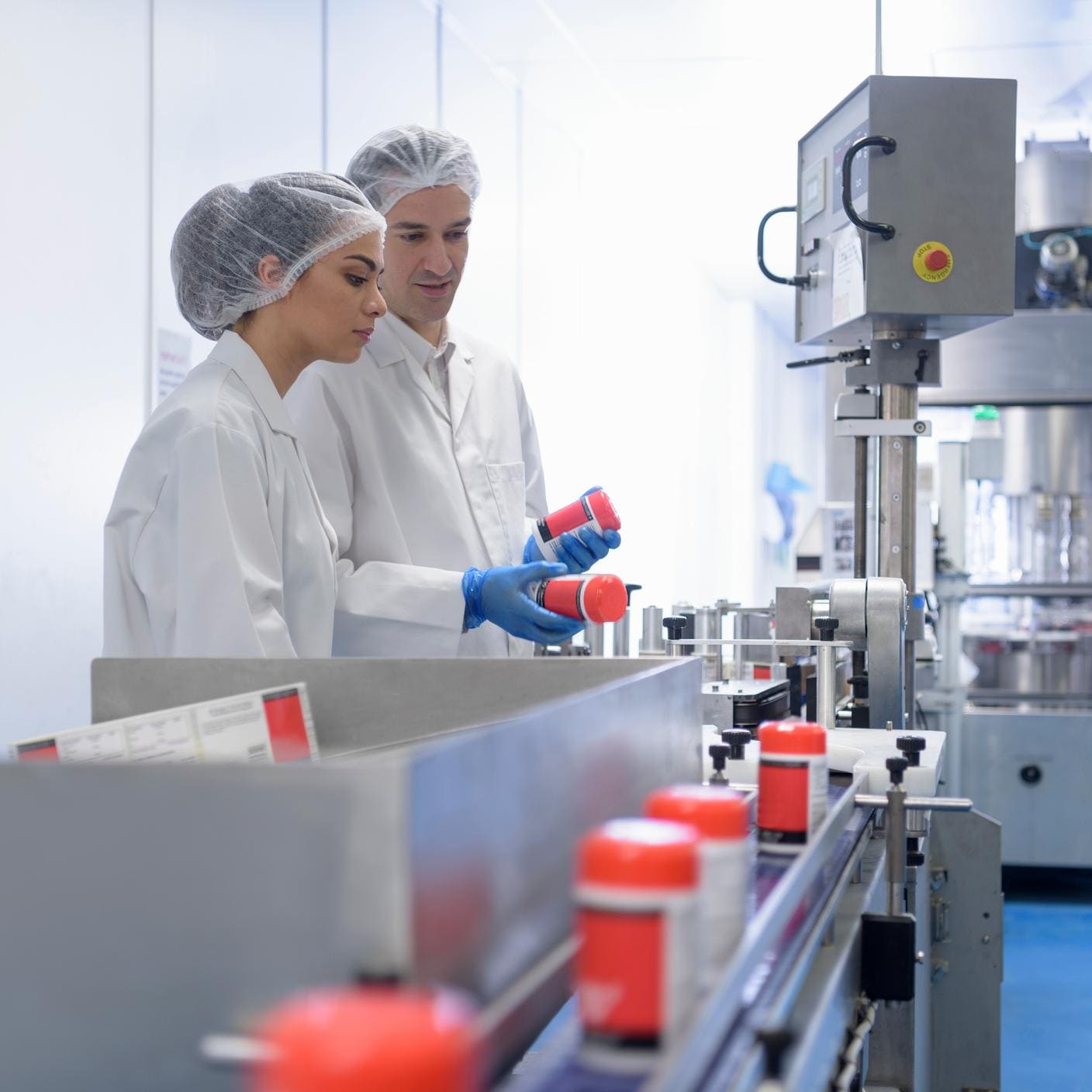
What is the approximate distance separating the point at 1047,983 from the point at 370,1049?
127 inches

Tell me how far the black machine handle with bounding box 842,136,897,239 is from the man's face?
2.00 feet

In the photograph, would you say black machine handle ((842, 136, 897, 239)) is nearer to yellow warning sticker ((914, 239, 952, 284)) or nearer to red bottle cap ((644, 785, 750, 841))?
yellow warning sticker ((914, 239, 952, 284))

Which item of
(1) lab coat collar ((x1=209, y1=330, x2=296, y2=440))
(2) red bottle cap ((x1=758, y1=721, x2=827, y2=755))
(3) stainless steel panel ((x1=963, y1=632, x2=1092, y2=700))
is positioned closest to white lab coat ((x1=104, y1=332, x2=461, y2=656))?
(1) lab coat collar ((x1=209, y1=330, x2=296, y2=440))

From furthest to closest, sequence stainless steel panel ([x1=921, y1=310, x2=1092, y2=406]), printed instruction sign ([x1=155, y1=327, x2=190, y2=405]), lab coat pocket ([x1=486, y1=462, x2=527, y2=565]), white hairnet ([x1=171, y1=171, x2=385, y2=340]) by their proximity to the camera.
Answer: stainless steel panel ([x1=921, y1=310, x2=1092, y2=406]) → printed instruction sign ([x1=155, y1=327, x2=190, y2=405]) → lab coat pocket ([x1=486, y1=462, x2=527, y2=565]) → white hairnet ([x1=171, y1=171, x2=385, y2=340])

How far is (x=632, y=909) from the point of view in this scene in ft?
2.04

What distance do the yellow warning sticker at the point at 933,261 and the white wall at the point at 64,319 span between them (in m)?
1.39

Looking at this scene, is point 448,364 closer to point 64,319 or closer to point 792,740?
point 64,319

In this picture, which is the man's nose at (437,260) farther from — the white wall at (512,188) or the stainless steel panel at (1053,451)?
the stainless steel panel at (1053,451)

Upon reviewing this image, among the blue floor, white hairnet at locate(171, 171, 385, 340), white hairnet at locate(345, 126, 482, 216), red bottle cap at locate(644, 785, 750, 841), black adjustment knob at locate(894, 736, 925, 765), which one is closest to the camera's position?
red bottle cap at locate(644, 785, 750, 841)

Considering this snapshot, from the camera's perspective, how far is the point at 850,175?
214cm

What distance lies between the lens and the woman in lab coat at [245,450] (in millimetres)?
1432

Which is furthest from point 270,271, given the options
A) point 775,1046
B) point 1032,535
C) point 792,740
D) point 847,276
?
point 1032,535

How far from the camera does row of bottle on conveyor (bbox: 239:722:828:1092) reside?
0.45 metres

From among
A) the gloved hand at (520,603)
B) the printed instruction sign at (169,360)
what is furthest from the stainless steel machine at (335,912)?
the printed instruction sign at (169,360)
